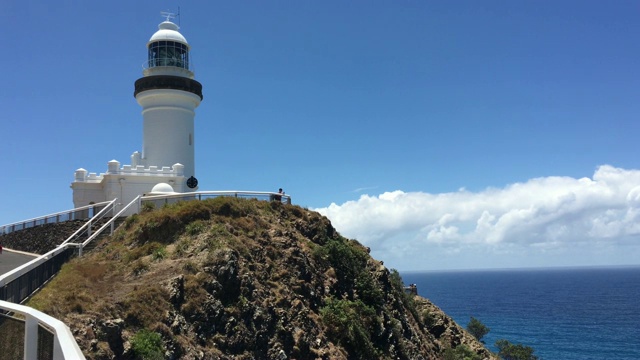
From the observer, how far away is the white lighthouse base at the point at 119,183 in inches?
1201

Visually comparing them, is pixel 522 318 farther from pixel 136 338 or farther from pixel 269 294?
pixel 136 338

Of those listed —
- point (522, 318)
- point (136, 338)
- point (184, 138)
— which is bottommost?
point (522, 318)

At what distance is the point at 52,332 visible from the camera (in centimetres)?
496

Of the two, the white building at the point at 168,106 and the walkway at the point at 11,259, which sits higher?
the white building at the point at 168,106

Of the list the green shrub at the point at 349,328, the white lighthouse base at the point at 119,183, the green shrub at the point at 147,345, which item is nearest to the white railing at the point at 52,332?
Result: the green shrub at the point at 147,345

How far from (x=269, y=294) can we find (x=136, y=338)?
7105 mm

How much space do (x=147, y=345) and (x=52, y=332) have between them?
11289mm

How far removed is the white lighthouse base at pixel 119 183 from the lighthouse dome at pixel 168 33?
33.5 feet

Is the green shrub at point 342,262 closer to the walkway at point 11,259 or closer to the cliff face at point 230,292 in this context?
the cliff face at point 230,292

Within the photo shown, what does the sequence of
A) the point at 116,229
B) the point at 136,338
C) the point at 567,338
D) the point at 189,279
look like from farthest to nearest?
the point at 567,338 < the point at 116,229 < the point at 189,279 < the point at 136,338

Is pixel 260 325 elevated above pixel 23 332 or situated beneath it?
situated beneath

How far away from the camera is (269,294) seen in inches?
847

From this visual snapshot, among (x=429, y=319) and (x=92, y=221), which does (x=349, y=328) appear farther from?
(x=429, y=319)

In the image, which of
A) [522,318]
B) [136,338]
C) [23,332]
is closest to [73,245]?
[136,338]
